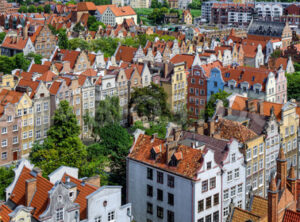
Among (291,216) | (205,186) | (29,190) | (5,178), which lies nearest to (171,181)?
A: (205,186)

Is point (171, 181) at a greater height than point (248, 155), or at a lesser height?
lesser

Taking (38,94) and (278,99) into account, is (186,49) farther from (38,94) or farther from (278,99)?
(38,94)

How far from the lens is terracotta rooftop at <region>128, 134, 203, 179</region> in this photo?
50844mm

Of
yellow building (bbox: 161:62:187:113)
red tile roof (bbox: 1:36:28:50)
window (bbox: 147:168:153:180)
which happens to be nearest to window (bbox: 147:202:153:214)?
window (bbox: 147:168:153:180)

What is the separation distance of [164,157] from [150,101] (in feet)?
112

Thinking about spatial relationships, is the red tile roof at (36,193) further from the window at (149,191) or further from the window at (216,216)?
→ the window at (216,216)

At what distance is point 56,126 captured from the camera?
67.6 m

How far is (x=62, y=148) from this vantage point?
6334 centimetres

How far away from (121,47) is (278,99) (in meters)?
41.7

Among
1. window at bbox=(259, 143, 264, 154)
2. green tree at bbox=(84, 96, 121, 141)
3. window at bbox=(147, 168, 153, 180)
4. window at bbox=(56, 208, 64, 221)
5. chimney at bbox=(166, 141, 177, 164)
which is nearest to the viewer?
window at bbox=(56, 208, 64, 221)

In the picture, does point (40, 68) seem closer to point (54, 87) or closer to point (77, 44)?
point (54, 87)

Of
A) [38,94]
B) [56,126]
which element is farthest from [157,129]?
[38,94]

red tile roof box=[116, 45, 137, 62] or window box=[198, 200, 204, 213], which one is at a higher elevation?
red tile roof box=[116, 45, 137, 62]

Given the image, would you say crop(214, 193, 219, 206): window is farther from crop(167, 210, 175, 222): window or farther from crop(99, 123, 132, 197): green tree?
crop(99, 123, 132, 197): green tree
